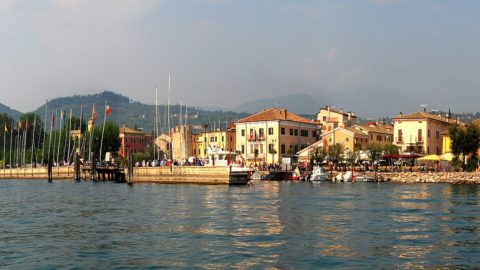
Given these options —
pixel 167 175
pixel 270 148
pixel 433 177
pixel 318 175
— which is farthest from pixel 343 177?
pixel 167 175

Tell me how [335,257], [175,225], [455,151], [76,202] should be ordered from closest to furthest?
[335,257] < [175,225] < [76,202] < [455,151]

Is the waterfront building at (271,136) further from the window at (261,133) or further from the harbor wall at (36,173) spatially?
the harbor wall at (36,173)

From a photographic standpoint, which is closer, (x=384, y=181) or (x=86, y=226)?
(x=86, y=226)

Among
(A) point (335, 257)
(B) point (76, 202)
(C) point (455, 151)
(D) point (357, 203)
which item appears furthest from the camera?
(C) point (455, 151)

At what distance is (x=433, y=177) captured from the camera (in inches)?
3219

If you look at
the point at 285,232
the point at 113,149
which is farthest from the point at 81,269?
the point at 113,149

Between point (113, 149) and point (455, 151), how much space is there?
8521 centimetres

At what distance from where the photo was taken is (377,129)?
114 m

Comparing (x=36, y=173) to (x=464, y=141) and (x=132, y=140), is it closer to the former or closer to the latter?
(x=132, y=140)

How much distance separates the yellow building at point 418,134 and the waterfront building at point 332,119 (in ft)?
38.9

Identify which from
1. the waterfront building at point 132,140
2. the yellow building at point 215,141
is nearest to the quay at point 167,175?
the yellow building at point 215,141

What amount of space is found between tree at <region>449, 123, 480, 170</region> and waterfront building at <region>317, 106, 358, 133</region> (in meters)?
31.2

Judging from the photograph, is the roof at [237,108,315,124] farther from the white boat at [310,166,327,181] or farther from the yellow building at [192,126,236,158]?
the white boat at [310,166,327,181]

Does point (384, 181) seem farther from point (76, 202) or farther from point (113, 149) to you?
point (113, 149)
